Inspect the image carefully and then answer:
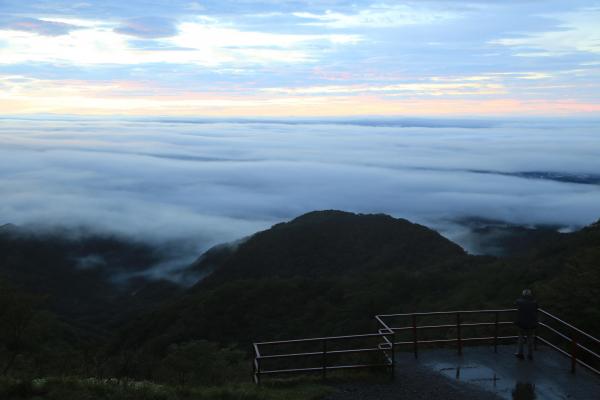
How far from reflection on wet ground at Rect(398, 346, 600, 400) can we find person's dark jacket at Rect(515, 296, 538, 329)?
34.5 inches

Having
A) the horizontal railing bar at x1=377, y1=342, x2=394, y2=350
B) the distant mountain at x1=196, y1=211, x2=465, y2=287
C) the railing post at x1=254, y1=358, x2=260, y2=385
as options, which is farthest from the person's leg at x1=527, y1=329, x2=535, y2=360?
the distant mountain at x1=196, y1=211, x2=465, y2=287

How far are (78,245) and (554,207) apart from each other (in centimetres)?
11056

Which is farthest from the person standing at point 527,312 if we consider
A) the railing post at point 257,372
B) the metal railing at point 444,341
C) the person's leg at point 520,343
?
the railing post at point 257,372

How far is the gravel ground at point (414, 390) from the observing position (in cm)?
962

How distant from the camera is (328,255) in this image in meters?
A: 73.1

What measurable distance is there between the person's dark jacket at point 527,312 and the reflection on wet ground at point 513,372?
0.88 metres

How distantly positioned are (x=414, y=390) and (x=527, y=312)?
9.25 feet

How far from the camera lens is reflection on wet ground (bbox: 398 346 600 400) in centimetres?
983

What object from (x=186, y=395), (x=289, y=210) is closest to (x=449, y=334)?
(x=186, y=395)

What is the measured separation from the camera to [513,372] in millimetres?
10789

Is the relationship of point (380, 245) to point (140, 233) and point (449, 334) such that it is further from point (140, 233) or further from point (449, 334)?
point (140, 233)

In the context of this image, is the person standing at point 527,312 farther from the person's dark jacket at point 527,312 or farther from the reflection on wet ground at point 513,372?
the reflection on wet ground at point 513,372

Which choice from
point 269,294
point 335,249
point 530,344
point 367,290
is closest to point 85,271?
point 335,249

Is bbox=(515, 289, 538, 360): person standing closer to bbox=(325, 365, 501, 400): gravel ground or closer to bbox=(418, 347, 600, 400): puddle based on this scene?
bbox=(418, 347, 600, 400): puddle
